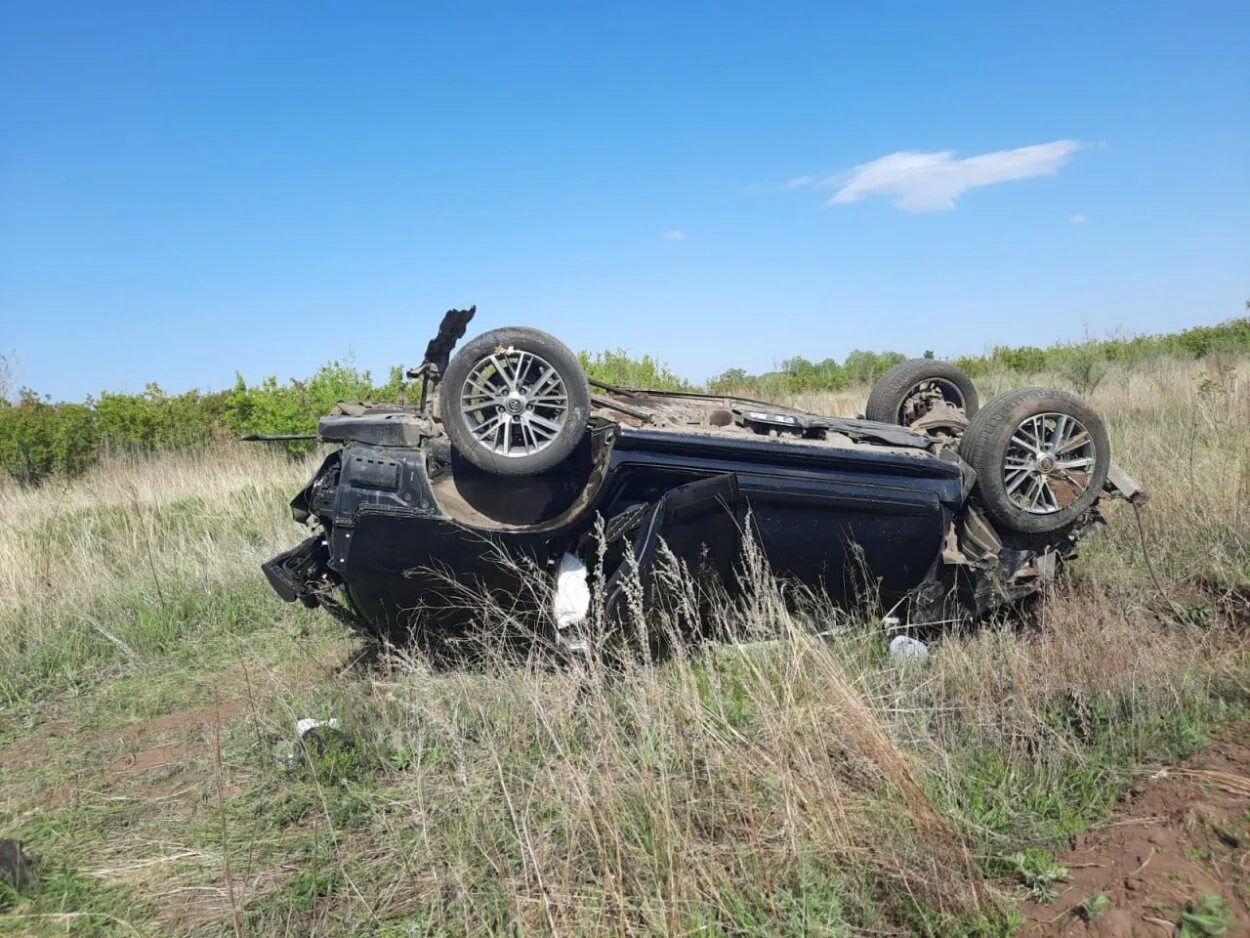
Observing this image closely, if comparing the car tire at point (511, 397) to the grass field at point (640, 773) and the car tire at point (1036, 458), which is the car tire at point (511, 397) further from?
the car tire at point (1036, 458)

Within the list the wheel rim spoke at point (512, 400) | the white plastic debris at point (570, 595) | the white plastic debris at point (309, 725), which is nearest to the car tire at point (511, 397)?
the wheel rim spoke at point (512, 400)

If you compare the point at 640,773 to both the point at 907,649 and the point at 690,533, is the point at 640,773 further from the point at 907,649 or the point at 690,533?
the point at 907,649

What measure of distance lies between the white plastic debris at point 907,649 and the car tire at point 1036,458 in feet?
2.67

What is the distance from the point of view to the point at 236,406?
15531 millimetres

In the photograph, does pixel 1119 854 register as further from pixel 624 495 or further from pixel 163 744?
pixel 163 744

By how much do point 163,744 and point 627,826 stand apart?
3031mm

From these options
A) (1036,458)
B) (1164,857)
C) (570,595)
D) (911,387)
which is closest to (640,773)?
(570,595)

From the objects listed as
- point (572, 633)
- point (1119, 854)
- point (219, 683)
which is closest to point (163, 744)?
point (219, 683)

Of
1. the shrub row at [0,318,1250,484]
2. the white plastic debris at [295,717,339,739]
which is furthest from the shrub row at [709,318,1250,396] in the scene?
the white plastic debris at [295,717,339,739]

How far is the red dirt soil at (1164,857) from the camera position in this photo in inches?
93.1

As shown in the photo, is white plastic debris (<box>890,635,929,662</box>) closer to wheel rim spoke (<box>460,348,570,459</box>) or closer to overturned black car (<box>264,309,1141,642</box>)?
overturned black car (<box>264,309,1141,642</box>)

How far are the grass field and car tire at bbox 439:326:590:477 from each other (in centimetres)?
99

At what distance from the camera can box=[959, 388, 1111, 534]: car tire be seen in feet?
14.7

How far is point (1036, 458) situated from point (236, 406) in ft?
47.2
